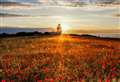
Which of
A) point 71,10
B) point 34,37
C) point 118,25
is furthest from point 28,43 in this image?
point 118,25

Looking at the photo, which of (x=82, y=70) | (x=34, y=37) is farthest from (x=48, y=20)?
(x=82, y=70)

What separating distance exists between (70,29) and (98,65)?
2.39ft

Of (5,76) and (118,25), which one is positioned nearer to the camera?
(5,76)

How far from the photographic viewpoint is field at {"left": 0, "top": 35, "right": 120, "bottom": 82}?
934 centimetres

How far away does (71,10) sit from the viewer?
9.60 meters

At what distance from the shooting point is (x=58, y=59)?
31.5 feet

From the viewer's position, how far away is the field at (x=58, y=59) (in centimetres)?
934

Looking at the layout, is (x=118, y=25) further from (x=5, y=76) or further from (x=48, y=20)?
(x=5, y=76)

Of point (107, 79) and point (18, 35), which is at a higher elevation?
A: point (18, 35)

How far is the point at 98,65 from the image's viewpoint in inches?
385

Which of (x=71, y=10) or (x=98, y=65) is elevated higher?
(x=71, y=10)

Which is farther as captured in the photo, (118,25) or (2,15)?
(118,25)

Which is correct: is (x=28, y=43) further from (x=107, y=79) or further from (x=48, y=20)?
(x=107, y=79)

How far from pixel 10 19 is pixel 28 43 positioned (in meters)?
0.48
